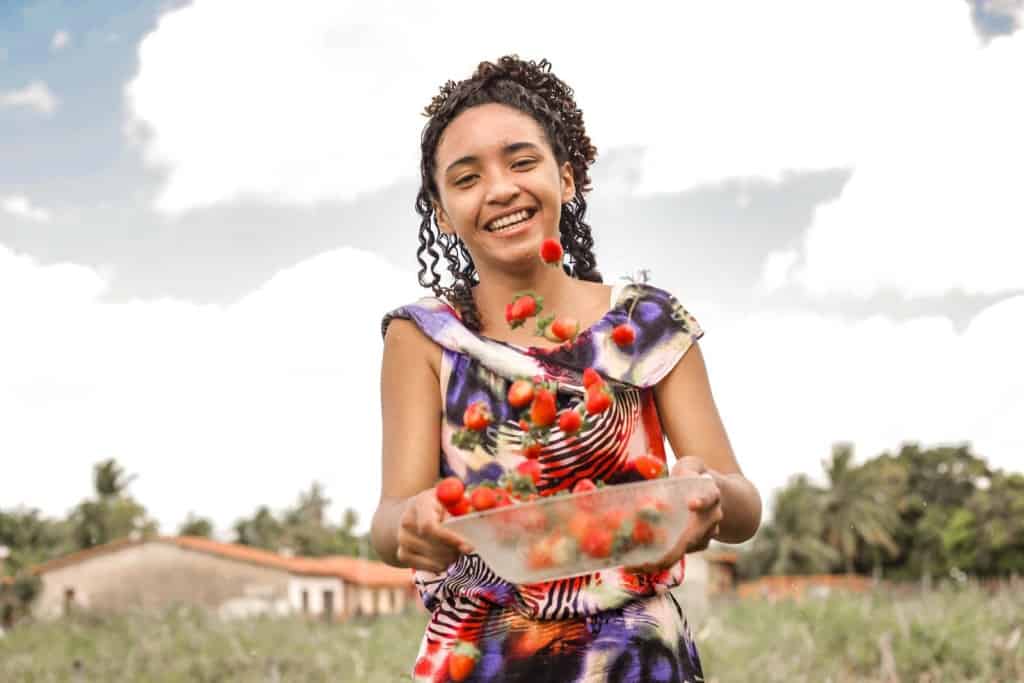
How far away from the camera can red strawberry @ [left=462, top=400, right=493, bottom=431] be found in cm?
171

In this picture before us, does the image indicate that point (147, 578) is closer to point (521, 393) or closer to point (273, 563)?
point (273, 563)

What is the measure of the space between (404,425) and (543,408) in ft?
0.99

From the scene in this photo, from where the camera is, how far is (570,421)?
5.55ft

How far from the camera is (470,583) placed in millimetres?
1767

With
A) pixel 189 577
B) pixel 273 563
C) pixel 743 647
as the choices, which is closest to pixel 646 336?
pixel 743 647

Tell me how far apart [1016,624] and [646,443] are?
850cm

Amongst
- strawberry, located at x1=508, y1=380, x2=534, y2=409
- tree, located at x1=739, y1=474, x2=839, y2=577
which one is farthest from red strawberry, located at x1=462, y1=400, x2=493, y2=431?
tree, located at x1=739, y1=474, x2=839, y2=577

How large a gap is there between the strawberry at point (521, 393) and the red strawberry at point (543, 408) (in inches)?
0.4

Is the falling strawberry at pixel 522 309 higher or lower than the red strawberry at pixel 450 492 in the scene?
higher

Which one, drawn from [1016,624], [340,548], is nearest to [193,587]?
[340,548]

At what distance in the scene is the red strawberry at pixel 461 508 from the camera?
1527 millimetres

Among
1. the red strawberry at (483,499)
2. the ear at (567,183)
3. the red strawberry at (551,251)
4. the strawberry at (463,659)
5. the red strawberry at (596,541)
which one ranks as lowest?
the strawberry at (463,659)

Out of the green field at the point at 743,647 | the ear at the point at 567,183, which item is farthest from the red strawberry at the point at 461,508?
the green field at the point at 743,647

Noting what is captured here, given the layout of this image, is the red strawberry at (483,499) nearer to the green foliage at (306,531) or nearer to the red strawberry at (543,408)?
the red strawberry at (543,408)
